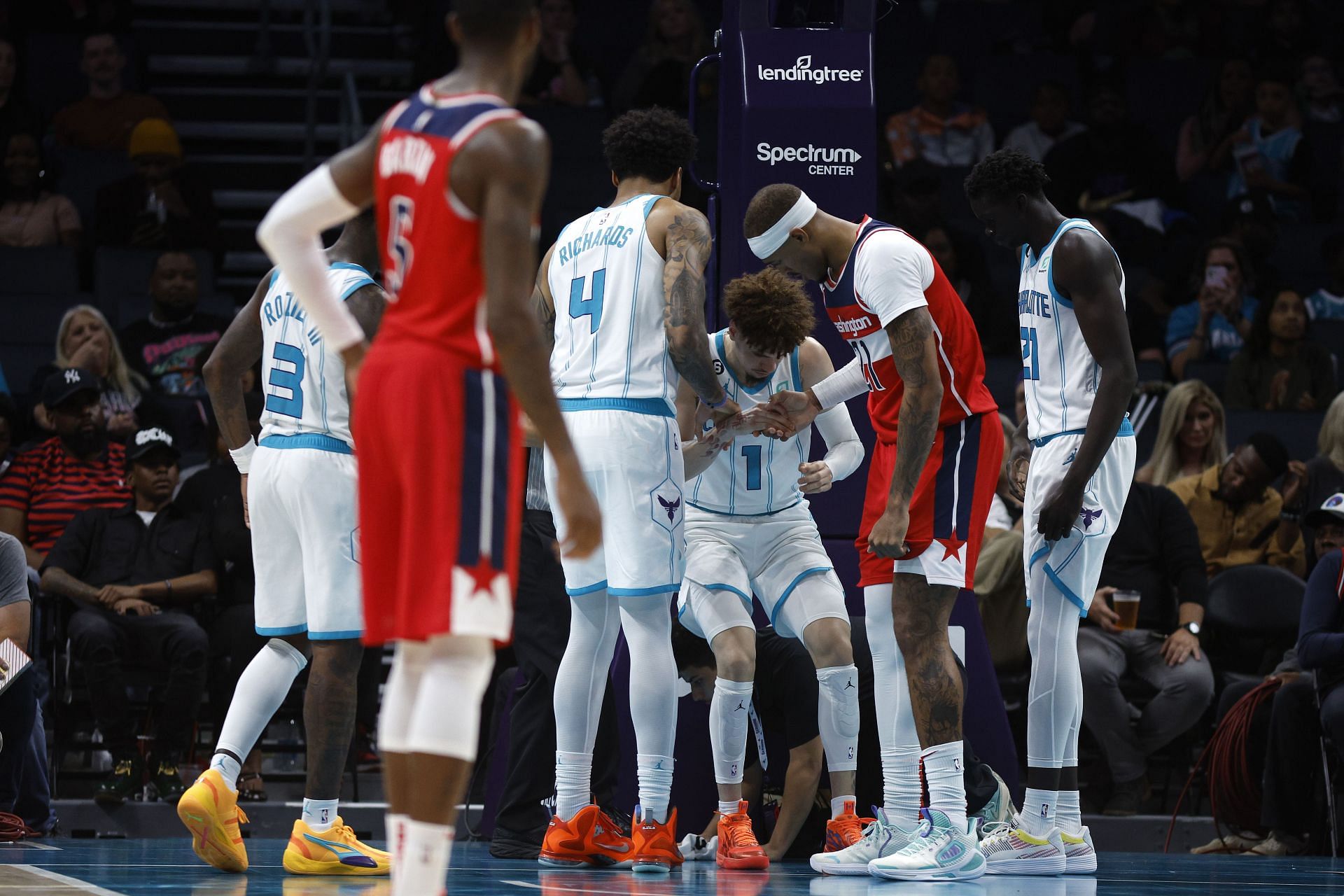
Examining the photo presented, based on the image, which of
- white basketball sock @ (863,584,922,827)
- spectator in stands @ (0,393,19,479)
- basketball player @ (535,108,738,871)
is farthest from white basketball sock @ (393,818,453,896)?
spectator in stands @ (0,393,19,479)

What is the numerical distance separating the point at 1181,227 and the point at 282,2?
6913 millimetres

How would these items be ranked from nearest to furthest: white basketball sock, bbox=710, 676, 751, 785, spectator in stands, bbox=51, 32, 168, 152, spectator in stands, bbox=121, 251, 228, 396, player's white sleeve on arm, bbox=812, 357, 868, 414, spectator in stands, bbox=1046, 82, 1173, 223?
white basketball sock, bbox=710, 676, 751, 785 → player's white sleeve on arm, bbox=812, 357, 868, 414 → spectator in stands, bbox=121, 251, 228, 396 → spectator in stands, bbox=51, 32, 168, 152 → spectator in stands, bbox=1046, 82, 1173, 223

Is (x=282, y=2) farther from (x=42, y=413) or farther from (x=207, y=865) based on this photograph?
(x=207, y=865)

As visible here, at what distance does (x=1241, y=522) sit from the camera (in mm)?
8719

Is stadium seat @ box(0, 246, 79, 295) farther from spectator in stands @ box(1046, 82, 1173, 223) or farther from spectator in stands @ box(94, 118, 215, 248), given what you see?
spectator in stands @ box(1046, 82, 1173, 223)

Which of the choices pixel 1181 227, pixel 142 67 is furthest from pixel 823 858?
pixel 142 67

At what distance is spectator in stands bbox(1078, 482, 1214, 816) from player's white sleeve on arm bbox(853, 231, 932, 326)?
2991mm

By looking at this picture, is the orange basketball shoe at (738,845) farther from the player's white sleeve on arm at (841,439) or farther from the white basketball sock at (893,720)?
the player's white sleeve on arm at (841,439)

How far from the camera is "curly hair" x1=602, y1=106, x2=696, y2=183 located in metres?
5.50

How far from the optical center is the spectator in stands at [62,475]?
8.33m

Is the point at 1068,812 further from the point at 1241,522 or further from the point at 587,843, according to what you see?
the point at 1241,522

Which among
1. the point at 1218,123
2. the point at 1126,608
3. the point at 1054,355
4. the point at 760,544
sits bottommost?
the point at 1126,608

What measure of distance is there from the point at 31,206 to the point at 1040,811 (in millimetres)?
8028

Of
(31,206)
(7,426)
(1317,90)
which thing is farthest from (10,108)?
(1317,90)
